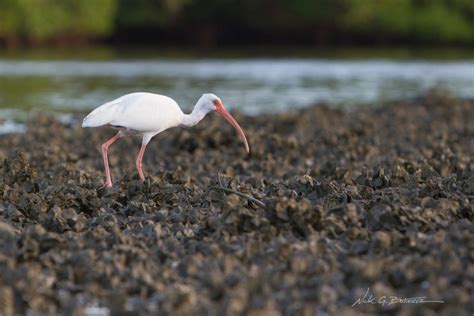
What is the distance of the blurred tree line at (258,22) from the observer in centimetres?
7794

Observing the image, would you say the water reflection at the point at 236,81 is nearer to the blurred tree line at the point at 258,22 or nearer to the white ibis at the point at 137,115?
the white ibis at the point at 137,115

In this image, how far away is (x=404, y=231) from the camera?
799 centimetres

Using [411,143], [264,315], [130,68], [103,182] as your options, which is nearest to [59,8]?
[130,68]

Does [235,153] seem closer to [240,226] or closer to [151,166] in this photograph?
[151,166]

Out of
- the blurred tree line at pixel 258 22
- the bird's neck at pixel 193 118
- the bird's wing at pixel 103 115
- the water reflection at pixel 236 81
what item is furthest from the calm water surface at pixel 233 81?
the blurred tree line at pixel 258 22

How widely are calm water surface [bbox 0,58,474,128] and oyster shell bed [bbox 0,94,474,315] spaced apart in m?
15.1

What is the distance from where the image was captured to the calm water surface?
3228 centimetres

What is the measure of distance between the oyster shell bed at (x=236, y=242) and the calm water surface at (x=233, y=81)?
1511 centimetres

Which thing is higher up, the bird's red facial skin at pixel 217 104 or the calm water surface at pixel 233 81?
the bird's red facial skin at pixel 217 104

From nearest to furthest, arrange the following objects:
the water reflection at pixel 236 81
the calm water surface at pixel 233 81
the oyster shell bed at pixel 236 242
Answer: the oyster shell bed at pixel 236 242
the calm water surface at pixel 233 81
the water reflection at pixel 236 81

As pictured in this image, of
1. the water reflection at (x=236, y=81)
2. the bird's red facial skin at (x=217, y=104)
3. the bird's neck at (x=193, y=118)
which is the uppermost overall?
the bird's red facial skin at (x=217, y=104)

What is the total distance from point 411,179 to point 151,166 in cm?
524

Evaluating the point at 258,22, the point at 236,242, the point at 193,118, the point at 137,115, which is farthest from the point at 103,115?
the point at 258,22

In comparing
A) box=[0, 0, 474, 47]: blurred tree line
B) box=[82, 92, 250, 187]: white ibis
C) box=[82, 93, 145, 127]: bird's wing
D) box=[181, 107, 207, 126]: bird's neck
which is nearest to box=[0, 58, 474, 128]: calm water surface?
box=[181, 107, 207, 126]: bird's neck
